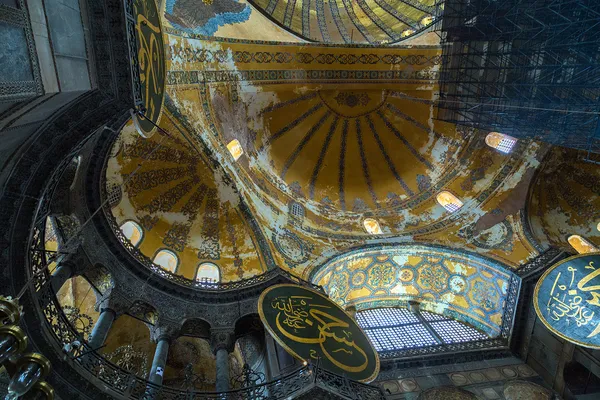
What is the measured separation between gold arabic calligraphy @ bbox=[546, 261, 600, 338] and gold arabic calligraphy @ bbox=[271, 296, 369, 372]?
13.2 feet

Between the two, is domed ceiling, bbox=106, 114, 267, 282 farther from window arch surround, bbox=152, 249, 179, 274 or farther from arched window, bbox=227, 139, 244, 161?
arched window, bbox=227, 139, 244, 161

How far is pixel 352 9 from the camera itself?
17.5 m

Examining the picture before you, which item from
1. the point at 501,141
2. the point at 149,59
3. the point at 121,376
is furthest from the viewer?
the point at 501,141

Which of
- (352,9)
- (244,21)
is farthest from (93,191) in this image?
(352,9)

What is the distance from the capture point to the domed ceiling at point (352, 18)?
1434 centimetres

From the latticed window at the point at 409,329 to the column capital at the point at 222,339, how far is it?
3.62 metres

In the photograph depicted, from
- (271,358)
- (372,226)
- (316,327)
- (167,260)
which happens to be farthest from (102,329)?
(372,226)

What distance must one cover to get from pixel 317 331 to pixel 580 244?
7.99 metres

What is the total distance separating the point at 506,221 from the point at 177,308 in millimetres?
9142

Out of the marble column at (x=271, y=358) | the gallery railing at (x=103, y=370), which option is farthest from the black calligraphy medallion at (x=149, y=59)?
the marble column at (x=271, y=358)

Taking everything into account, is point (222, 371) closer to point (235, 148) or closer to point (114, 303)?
point (114, 303)

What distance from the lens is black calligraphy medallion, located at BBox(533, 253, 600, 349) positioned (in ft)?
23.3

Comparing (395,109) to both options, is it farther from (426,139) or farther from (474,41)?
(474,41)

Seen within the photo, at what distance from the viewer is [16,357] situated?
3898mm
